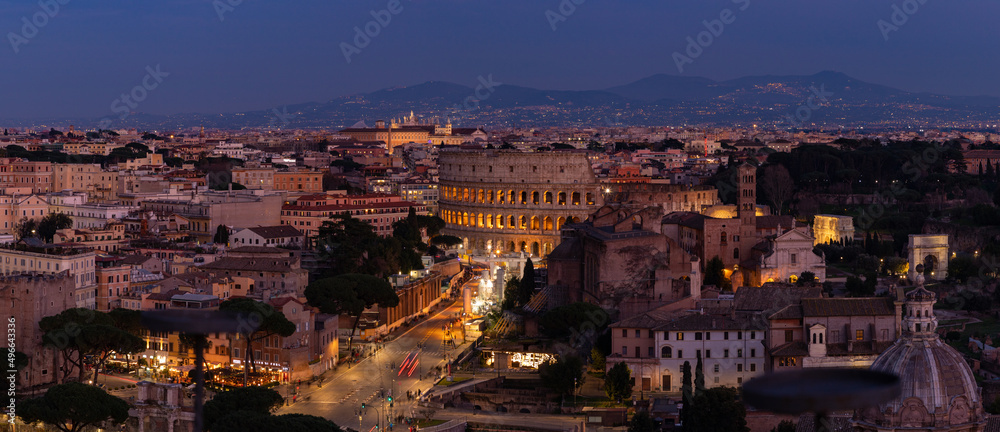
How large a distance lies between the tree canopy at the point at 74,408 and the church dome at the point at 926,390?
13695 mm

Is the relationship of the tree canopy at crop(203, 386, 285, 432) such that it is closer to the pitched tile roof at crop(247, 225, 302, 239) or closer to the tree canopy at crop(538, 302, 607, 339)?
the tree canopy at crop(538, 302, 607, 339)

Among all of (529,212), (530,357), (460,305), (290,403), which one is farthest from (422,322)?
(529,212)

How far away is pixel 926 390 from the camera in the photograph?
17.4 m

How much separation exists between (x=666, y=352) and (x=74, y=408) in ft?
38.9

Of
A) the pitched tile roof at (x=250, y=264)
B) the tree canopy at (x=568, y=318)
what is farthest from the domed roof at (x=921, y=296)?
the pitched tile roof at (x=250, y=264)

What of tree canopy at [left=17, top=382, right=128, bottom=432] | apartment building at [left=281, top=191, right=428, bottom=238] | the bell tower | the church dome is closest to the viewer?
the church dome

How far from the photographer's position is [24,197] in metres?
50.8

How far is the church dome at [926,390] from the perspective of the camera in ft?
56.6

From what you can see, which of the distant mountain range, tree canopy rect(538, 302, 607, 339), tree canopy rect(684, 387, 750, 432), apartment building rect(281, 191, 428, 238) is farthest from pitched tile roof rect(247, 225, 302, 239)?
the distant mountain range

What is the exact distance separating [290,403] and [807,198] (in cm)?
3592

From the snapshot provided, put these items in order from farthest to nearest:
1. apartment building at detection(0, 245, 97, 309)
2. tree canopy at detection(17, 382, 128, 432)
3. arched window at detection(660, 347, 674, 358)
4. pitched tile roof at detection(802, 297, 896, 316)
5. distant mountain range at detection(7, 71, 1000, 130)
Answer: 1. distant mountain range at detection(7, 71, 1000, 130)
2. apartment building at detection(0, 245, 97, 309)
3. arched window at detection(660, 347, 674, 358)
4. pitched tile roof at detection(802, 297, 896, 316)
5. tree canopy at detection(17, 382, 128, 432)

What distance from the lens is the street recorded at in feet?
81.7

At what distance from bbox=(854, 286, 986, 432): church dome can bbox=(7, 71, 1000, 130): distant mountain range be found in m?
125

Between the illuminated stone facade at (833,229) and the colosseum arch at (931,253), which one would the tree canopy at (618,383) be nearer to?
the colosseum arch at (931,253)
